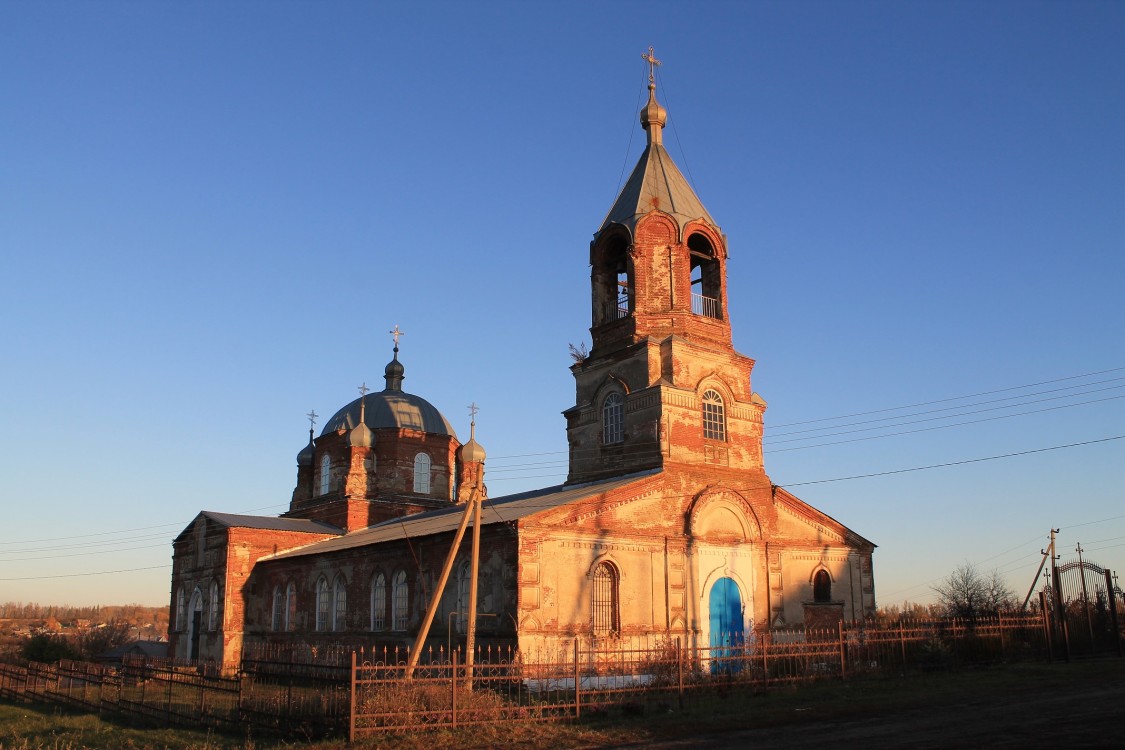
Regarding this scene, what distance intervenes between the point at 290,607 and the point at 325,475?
7444mm

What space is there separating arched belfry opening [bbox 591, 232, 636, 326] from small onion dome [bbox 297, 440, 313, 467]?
59.6ft

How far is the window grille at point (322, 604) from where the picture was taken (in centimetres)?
2959

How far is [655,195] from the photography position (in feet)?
87.9

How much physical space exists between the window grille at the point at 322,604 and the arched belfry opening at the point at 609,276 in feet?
40.8

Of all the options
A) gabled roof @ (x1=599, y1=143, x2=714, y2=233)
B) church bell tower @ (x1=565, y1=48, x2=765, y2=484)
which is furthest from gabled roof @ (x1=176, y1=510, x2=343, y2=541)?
gabled roof @ (x1=599, y1=143, x2=714, y2=233)

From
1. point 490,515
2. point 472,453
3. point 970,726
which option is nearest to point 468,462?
point 472,453

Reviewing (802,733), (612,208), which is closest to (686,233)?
(612,208)

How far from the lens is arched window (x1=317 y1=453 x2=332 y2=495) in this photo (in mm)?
37531

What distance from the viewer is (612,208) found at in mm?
27797

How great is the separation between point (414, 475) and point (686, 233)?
16973 millimetres

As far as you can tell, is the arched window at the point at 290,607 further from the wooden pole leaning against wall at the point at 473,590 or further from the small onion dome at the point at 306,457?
the wooden pole leaning against wall at the point at 473,590

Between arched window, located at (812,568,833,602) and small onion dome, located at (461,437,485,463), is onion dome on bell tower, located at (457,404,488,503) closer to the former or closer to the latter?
small onion dome, located at (461,437,485,463)

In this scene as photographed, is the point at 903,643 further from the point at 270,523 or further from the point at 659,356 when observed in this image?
the point at 270,523

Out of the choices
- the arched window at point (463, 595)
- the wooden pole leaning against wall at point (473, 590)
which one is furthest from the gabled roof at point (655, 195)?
the wooden pole leaning against wall at point (473, 590)
